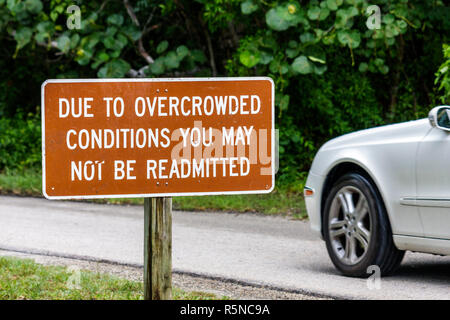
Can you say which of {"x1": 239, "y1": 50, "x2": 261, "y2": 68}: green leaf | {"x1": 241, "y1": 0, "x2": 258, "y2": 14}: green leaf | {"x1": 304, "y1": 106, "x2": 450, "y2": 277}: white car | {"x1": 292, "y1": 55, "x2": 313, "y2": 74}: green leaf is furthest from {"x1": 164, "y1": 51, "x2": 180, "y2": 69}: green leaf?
{"x1": 304, "y1": 106, "x2": 450, "y2": 277}: white car

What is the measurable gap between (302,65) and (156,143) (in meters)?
9.25

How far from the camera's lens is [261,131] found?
4.83 meters

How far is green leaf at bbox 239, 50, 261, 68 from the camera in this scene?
13984 mm

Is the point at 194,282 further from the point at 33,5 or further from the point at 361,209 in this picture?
the point at 33,5

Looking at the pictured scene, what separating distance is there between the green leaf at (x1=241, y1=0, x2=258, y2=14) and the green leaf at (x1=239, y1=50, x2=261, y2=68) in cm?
64

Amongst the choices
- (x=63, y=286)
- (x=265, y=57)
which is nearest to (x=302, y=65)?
(x=265, y=57)

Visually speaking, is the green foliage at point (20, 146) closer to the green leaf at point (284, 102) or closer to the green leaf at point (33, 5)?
the green leaf at point (33, 5)

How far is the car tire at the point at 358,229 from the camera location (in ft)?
23.4

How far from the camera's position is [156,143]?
4.70 m

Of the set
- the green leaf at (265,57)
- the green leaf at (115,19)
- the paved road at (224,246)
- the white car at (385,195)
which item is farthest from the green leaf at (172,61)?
the white car at (385,195)

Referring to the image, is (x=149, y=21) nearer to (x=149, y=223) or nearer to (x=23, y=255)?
(x=23, y=255)

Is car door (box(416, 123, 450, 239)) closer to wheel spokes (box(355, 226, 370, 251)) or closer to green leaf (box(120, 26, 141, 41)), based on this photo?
wheel spokes (box(355, 226, 370, 251))

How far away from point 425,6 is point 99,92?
10.6 metres

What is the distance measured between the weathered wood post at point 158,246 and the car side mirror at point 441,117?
2.53 meters
